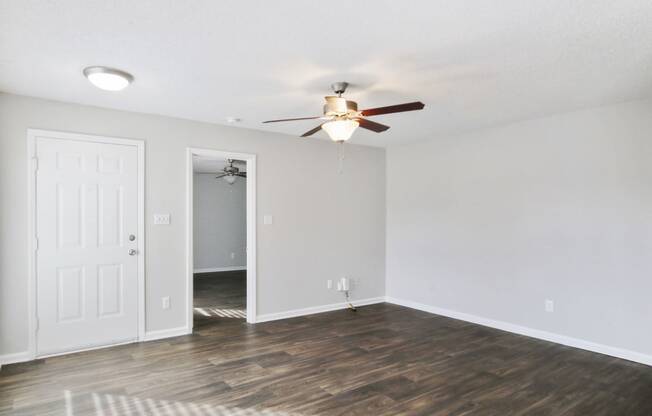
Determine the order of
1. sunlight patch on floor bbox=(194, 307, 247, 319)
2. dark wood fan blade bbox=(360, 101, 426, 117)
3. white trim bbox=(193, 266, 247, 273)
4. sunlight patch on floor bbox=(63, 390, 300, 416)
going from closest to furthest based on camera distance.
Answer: sunlight patch on floor bbox=(63, 390, 300, 416)
dark wood fan blade bbox=(360, 101, 426, 117)
sunlight patch on floor bbox=(194, 307, 247, 319)
white trim bbox=(193, 266, 247, 273)

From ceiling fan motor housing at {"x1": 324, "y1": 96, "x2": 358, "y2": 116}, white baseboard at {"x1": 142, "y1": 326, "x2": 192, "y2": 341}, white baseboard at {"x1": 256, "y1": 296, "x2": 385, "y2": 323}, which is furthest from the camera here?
white baseboard at {"x1": 256, "y1": 296, "x2": 385, "y2": 323}

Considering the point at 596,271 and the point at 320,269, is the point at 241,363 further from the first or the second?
the point at 596,271

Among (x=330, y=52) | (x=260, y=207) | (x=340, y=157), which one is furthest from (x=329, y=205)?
(x=330, y=52)

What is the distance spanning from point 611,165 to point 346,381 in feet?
10.7

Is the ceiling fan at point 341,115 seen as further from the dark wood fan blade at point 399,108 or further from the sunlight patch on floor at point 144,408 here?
the sunlight patch on floor at point 144,408

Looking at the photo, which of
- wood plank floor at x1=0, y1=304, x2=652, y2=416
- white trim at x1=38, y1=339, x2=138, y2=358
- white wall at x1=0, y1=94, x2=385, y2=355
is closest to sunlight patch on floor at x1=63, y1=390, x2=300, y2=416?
wood plank floor at x1=0, y1=304, x2=652, y2=416

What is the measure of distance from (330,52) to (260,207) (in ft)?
8.92

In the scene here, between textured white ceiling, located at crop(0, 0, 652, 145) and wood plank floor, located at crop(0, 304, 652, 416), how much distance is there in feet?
7.95

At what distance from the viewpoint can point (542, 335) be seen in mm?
4398

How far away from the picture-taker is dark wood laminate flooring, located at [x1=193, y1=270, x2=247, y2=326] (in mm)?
5410

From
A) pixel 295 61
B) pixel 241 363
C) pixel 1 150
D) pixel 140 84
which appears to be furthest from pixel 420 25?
pixel 1 150

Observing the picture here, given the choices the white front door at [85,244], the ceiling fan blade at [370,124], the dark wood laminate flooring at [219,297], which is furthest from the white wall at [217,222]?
the ceiling fan blade at [370,124]

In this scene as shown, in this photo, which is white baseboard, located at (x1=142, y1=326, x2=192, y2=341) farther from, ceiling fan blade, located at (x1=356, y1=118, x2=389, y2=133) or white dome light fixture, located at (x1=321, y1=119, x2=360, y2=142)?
ceiling fan blade, located at (x1=356, y1=118, x2=389, y2=133)

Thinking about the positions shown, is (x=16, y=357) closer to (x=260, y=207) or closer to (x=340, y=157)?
(x=260, y=207)
